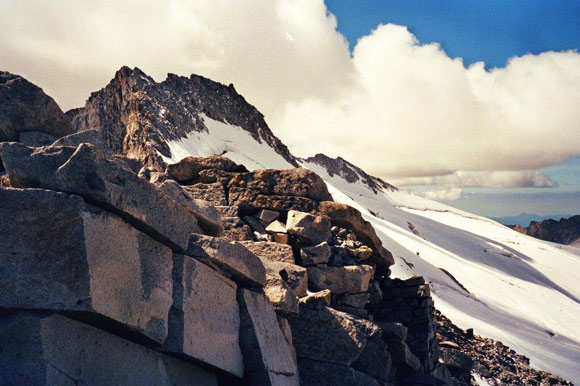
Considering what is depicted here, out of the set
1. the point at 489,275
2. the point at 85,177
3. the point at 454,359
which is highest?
the point at 85,177

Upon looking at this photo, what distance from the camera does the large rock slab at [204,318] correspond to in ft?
25.7

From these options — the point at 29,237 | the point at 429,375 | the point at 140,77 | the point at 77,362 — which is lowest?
the point at 429,375

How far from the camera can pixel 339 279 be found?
41.8 ft

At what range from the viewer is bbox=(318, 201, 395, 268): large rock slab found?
14609 millimetres

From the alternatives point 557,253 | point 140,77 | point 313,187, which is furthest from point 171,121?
point 557,253

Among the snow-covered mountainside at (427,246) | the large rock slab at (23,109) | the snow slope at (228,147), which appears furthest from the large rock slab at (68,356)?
the snow slope at (228,147)

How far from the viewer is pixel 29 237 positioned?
652 centimetres

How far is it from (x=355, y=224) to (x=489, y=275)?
5820 cm

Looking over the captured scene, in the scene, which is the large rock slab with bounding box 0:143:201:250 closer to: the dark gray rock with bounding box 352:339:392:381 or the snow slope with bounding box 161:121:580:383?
the dark gray rock with bounding box 352:339:392:381

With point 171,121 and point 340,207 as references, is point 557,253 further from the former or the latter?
point 340,207

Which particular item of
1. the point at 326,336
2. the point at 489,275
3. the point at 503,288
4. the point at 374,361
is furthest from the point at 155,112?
the point at 326,336

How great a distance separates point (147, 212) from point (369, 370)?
247 inches

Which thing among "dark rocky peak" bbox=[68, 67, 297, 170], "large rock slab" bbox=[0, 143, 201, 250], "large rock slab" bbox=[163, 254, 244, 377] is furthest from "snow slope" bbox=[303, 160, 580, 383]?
"dark rocky peak" bbox=[68, 67, 297, 170]

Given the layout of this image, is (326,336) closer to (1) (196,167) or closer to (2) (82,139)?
(2) (82,139)
